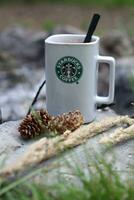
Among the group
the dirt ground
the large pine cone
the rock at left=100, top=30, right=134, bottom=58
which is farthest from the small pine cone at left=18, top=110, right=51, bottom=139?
the dirt ground

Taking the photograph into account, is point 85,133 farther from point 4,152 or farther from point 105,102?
point 105,102

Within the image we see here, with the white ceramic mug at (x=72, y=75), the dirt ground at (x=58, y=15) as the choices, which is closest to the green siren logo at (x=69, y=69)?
the white ceramic mug at (x=72, y=75)

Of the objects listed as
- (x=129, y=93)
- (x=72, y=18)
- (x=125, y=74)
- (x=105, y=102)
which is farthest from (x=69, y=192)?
(x=72, y=18)

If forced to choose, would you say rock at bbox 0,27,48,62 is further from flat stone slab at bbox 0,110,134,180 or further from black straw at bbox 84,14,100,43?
flat stone slab at bbox 0,110,134,180

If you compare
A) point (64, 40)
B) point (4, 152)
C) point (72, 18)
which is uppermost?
point (64, 40)

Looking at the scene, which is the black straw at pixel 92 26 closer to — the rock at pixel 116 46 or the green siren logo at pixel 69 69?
the green siren logo at pixel 69 69

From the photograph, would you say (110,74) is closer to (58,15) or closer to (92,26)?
(92,26)

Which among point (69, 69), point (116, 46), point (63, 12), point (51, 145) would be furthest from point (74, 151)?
point (63, 12)
